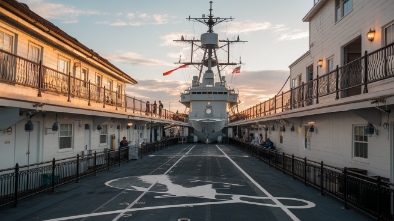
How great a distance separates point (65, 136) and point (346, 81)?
13.7 meters

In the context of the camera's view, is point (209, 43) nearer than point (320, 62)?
No

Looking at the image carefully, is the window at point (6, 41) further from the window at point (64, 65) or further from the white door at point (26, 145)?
the window at point (64, 65)

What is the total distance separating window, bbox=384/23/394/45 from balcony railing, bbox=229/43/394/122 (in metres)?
0.33

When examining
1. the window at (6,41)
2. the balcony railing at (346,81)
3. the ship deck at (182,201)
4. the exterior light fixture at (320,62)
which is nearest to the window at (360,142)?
the balcony railing at (346,81)

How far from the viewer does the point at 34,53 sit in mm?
14781

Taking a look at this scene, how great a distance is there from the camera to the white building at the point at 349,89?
10367mm

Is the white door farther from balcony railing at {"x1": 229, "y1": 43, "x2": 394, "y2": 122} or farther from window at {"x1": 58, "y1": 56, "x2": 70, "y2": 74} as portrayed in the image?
balcony railing at {"x1": 229, "y1": 43, "x2": 394, "y2": 122}

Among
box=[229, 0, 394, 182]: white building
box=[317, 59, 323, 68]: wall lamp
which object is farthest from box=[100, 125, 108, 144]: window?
box=[317, 59, 323, 68]: wall lamp

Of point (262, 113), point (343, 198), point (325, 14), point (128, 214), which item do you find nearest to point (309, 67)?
point (325, 14)

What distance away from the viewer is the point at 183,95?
59938 mm

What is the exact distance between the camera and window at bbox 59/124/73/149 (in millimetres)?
17172

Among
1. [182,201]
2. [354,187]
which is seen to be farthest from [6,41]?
[354,187]

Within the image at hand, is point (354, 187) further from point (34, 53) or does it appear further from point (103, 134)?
point (103, 134)

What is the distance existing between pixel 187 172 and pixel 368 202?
10.8m
